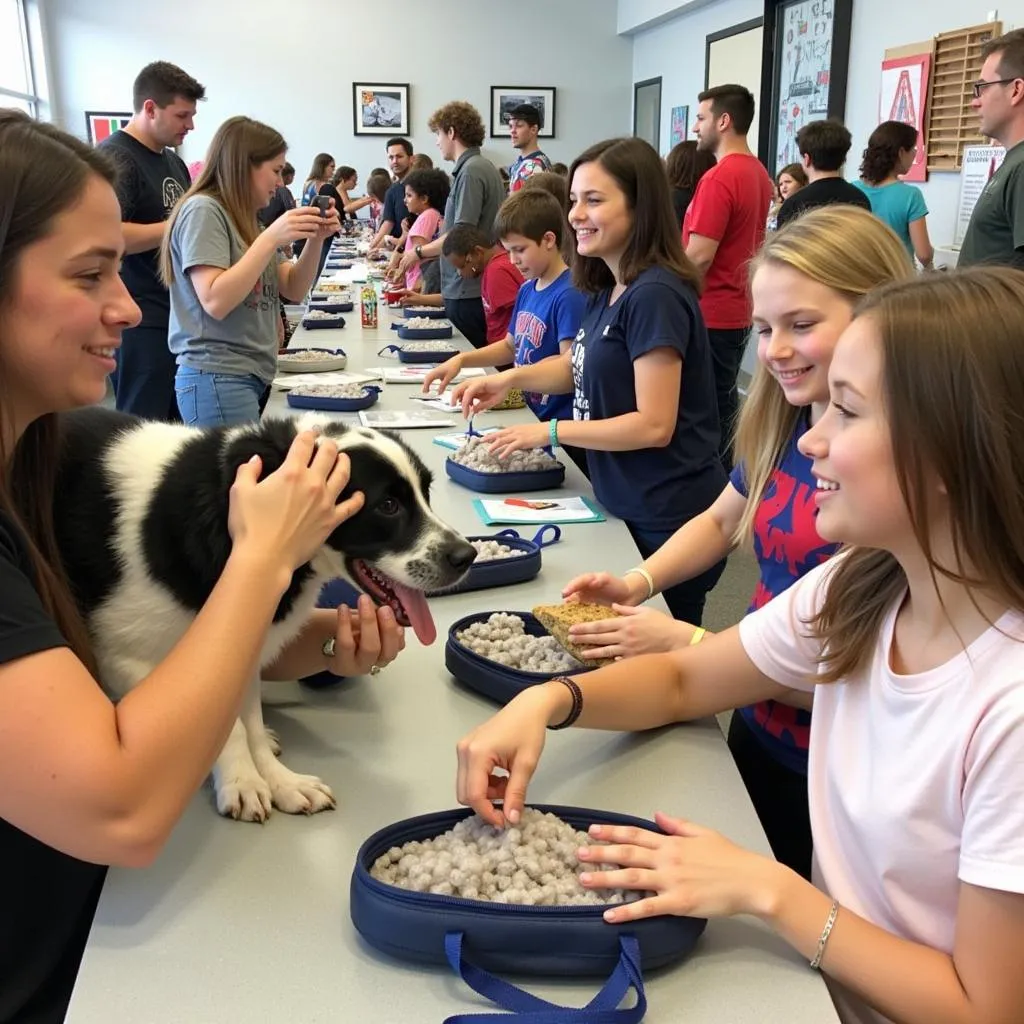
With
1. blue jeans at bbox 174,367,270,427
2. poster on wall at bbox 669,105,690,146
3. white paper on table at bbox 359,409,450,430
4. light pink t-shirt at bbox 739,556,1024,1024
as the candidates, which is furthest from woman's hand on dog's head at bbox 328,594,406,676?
poster on wall at bbox 669,105,690,146

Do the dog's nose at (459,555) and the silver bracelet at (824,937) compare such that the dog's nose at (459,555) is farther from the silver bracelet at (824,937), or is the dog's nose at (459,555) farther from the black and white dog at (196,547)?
the silver bracelet at (824,937)

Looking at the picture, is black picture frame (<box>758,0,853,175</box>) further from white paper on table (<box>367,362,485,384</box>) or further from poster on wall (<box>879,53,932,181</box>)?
white paper on table (<box>367,362,485,384</box>)

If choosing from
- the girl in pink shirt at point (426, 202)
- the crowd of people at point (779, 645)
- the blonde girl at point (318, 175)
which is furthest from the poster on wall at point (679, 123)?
the crowd of people at point (779, 645)

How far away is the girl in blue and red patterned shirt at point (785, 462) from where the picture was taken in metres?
1.51

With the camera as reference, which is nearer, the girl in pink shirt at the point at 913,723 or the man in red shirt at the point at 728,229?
the girl in pink shirt at the point at 913,723

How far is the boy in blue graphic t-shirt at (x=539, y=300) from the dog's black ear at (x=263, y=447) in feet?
6.00

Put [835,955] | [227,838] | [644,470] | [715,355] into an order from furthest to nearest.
Result: [715,355] < [644,470] < [227,838] < [835,955]

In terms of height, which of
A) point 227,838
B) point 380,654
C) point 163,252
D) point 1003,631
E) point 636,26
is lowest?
point 227,838

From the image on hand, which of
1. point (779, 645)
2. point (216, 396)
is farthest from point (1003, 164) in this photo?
point (779, 645)

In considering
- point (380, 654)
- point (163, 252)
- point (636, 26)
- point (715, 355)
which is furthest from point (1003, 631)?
point (636, 26)

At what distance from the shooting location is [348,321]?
5.21m

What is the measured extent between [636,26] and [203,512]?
12.2m

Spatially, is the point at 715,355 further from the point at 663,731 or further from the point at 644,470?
the point at 663,731

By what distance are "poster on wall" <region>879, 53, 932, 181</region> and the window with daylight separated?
9.11 metres
